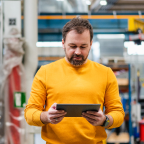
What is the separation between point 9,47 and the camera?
270 cm

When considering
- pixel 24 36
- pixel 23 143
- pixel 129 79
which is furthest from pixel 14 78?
pixel 129 79

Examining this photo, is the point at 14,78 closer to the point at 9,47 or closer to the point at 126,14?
the point at 9,47

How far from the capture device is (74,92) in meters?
1.38

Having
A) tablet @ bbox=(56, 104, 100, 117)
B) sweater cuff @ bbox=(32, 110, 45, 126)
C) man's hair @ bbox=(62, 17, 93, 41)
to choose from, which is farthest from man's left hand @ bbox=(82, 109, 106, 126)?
man's hair @ bbox=(62, 17, 93, 41)

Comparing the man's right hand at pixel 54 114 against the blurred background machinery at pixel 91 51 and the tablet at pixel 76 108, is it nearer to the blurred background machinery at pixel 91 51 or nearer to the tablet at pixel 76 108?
the tablet at pixel 76 108

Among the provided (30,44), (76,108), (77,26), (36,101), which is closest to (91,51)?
(30,44)

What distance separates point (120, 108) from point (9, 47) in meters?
1.80

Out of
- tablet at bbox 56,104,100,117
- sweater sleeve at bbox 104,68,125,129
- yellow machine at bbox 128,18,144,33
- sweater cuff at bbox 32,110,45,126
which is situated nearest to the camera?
tablet at bbox 56,104,100,117

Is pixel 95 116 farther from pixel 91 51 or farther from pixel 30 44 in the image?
pixel 91 51

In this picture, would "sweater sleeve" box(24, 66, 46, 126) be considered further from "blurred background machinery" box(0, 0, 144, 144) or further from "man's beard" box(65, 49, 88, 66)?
"blurred background machinery" box(0, 0, 144, 144)

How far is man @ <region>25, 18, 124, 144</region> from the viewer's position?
1.36 m

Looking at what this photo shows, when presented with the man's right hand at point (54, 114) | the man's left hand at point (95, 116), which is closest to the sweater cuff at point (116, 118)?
the man's left hand at point (95, 116)

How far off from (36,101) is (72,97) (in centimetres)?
24

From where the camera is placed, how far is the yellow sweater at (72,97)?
1365 mm
